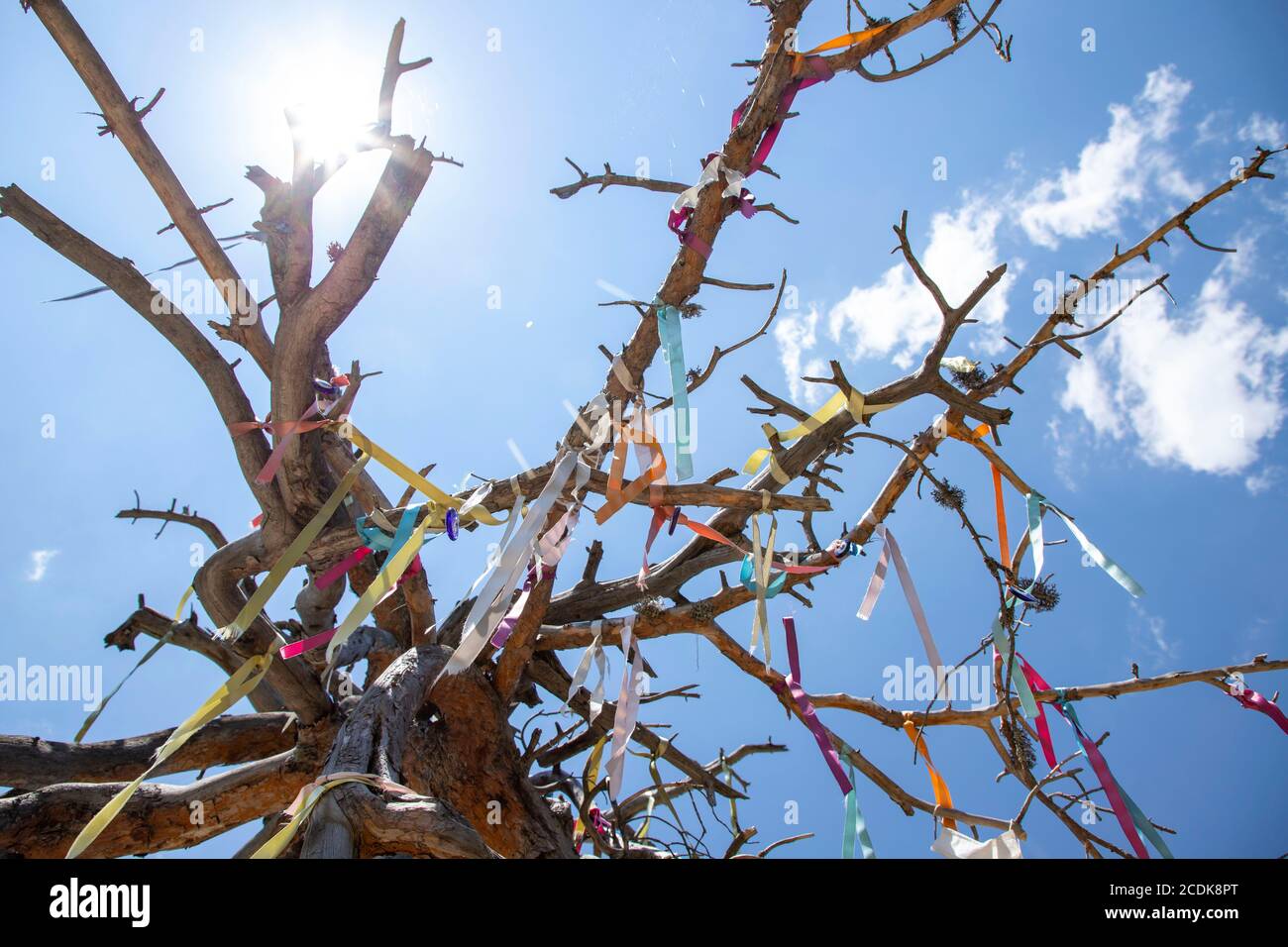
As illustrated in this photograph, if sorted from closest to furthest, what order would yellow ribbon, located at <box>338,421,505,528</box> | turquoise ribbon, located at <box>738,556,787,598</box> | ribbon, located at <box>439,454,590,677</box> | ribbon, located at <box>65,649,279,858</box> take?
ribbon, located at <box>65,649,279,858</box>, ribbon, located at <box>439,454,590,677</box>, yellow ribbon, located at <box>338,421,505,528</box>, turquoise ribbon, located at <box>738,556,787,598</box>

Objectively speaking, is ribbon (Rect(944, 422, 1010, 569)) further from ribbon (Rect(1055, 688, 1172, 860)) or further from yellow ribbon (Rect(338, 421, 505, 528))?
yellow ribbon (Rect(338, 421, 505, 528))

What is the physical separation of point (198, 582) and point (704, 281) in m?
2.55

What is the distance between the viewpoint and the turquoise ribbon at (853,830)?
2.27m

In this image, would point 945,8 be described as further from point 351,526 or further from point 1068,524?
point 351,526

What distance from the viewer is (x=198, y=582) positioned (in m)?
3.35

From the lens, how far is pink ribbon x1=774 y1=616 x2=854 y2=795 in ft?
8.21

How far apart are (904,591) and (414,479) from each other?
178 cm

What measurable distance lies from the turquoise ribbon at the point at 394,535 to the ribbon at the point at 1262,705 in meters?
2.98

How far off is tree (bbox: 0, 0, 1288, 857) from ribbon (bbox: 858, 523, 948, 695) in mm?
16

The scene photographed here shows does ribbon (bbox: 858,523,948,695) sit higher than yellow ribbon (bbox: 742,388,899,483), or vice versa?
yellow ribbon (bbox: 742,388,899,483)

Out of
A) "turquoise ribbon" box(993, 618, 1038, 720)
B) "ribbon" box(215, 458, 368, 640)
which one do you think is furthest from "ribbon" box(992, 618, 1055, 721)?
"ribbon" box(215, 458, 368, 640)
